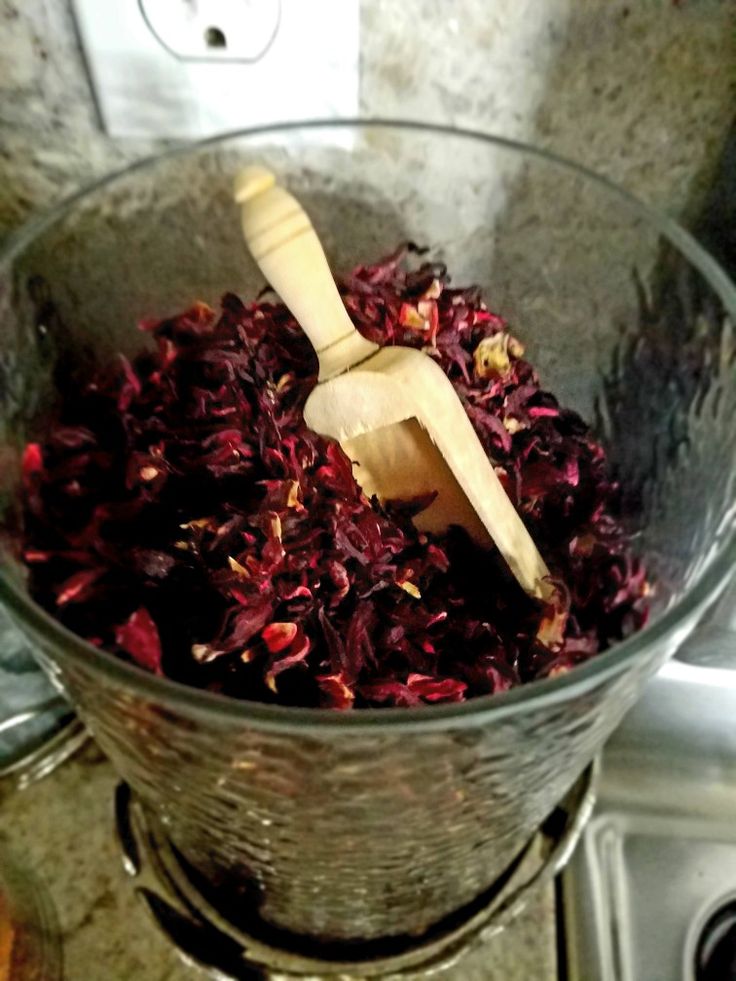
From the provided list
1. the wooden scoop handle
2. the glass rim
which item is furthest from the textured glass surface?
the wooden scoop handle

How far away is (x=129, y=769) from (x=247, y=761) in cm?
10

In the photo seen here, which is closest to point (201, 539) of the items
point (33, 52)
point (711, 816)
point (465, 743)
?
point (465, 743)

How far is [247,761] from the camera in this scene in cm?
32

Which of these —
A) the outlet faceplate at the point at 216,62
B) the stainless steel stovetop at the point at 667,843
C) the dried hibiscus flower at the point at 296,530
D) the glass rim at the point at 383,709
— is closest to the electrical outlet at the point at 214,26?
the outlet faceplate at the point at 216,62

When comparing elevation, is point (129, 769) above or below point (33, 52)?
below

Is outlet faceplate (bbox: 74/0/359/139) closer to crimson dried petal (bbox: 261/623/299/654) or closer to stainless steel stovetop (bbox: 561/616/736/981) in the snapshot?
crimson dried petal (bbox: 261/623/299/654)

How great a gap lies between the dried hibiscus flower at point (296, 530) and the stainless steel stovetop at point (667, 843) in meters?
0.19

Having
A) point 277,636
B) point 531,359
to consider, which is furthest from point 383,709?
point 531,359

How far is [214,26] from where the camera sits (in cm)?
43

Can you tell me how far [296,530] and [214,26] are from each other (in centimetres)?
23

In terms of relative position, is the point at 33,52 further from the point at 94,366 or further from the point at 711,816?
the point at 711,816

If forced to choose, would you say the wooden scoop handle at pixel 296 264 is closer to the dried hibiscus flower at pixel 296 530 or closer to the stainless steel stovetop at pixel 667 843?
the dried hibiscus flower at pixel 296 530

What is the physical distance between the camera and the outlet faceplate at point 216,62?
0.43 meters

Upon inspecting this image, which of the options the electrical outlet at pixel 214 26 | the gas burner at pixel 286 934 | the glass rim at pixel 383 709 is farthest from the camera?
the gas burner at pixel 286 934
